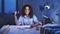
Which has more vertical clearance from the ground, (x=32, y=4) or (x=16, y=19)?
(x=32, y=4)

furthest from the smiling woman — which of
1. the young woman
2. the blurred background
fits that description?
the young woman

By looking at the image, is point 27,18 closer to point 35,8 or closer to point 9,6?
point 35,8

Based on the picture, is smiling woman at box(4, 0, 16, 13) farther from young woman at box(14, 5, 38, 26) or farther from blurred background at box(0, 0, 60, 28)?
young woman at box(14, 5, 38, 26)

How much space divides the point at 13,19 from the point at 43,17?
0.61 meters

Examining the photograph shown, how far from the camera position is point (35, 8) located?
339cm

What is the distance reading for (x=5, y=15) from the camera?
3342 millimetres

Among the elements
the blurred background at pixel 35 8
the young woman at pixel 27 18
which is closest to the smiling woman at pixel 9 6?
the blurred background at pixel 35 8

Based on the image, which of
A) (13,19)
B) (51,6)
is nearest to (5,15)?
(13,19)

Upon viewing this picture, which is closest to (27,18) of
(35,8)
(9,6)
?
(35,8)

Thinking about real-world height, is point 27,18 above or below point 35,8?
below

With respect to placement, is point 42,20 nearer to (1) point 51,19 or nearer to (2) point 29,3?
(1) point 51,19

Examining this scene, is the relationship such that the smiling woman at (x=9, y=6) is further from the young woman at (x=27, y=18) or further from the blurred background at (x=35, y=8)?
the young woman at (x=27, y=18)

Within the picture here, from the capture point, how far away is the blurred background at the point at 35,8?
3.33m

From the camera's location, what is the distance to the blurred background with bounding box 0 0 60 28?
3.33 m
